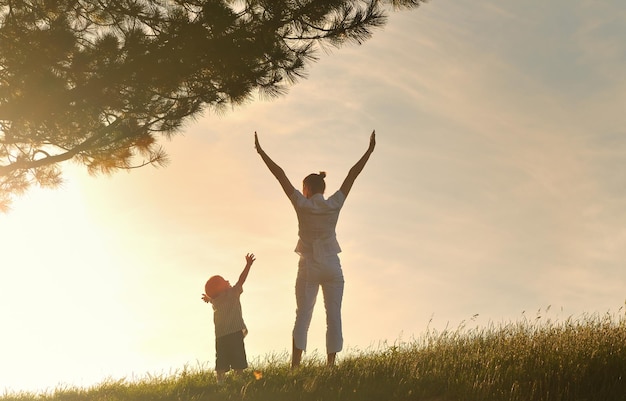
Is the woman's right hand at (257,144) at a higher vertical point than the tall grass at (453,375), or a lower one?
higher

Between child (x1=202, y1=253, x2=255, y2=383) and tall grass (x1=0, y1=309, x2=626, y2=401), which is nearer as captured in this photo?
tall grass (x1=0, y1=309, x2=626, y2=401)

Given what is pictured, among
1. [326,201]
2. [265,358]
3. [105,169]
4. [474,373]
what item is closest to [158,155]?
[105,169]

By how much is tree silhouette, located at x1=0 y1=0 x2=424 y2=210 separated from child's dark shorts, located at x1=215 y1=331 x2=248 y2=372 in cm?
421

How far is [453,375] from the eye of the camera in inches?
313

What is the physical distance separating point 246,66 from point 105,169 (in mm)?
4700

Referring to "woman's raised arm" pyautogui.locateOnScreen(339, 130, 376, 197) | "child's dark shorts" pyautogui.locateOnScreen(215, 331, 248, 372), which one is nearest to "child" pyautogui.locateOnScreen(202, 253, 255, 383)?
"child's dark shorts" pyautogui.locateOnScreen(215, 331, 248, 372)

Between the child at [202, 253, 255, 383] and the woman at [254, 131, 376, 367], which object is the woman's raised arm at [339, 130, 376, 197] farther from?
the child at [202, 253, 255, 383]

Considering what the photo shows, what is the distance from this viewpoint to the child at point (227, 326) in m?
9.30

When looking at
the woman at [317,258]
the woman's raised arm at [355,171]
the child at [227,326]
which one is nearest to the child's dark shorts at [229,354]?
the child at [227,326]

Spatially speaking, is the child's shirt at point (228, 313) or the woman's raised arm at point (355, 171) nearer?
the woman's raised arm at point (355, 171)

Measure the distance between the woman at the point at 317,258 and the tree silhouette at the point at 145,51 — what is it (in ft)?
11.3

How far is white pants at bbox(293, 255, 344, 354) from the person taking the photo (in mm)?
8359

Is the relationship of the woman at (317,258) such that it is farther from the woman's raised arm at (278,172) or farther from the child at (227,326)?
the child at (227,326)

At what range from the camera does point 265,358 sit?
9797 mm
